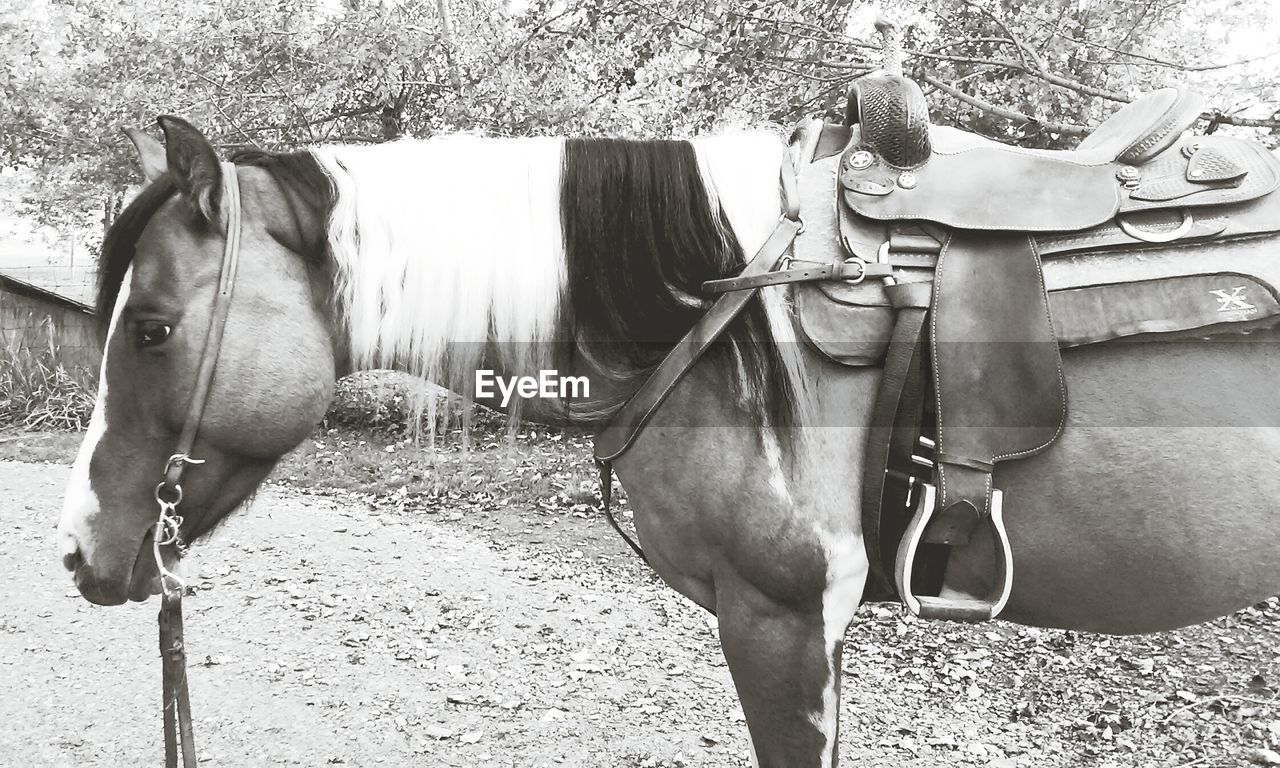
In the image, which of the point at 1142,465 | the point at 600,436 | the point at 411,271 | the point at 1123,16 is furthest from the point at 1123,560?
the point at 1123,16

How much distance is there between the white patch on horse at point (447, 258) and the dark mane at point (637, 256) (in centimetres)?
5

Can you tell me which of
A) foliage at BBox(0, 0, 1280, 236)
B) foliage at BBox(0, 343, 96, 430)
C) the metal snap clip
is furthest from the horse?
foliage at BBox(0, 343, 96, 430)

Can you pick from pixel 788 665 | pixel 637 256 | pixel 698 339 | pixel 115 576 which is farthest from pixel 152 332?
pixel 788 665

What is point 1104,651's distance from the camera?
3.97 m

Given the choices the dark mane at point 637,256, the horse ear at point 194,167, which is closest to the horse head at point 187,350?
the horse ear at point 194,167

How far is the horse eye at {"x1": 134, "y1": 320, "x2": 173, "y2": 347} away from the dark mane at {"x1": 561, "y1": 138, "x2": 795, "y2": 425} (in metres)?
0.79

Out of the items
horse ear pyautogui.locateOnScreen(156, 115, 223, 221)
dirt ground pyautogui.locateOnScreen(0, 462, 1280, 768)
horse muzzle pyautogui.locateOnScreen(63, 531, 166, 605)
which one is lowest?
dirt ground pyautogui.locateOnScreen(0, 462, 1280, 768)

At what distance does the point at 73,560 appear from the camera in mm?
1748

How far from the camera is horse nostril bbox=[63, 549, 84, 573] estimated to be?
5.70 feet

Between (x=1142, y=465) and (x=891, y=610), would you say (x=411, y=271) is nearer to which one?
(x=1142, y=465)

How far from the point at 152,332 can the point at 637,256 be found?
0.98 meters

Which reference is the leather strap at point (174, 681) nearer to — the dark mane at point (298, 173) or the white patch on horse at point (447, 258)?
the white patch on horse at point (447, 258)

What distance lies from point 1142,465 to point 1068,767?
203cm

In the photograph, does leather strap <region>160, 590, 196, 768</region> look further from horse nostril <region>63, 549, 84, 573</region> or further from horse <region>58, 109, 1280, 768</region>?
horse nostril <region>63, 549, 84, 573</region>
